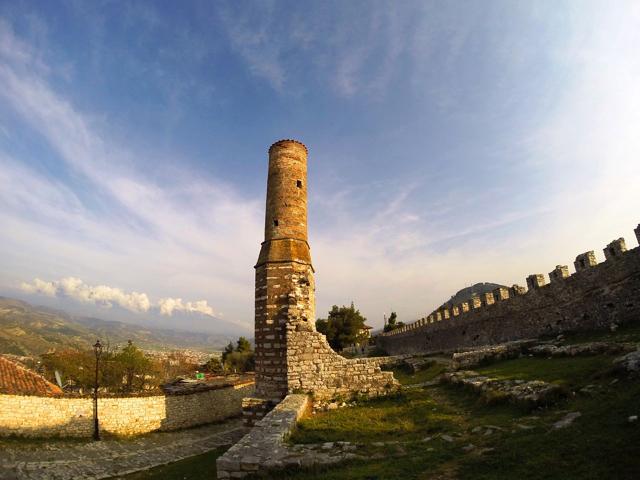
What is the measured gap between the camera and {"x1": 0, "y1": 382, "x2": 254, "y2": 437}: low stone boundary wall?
16.5m

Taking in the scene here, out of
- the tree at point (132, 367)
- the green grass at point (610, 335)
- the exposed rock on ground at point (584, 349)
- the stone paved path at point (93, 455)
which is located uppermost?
the green grass at point (610, 335)

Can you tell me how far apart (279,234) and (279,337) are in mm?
4398

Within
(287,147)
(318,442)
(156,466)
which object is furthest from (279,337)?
(287,147)

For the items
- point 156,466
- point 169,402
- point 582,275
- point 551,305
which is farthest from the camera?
point 169,402

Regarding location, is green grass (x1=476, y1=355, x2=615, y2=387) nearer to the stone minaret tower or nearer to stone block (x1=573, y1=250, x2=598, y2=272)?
stone block (x1=573, y1=250, x2=598, y2=272)

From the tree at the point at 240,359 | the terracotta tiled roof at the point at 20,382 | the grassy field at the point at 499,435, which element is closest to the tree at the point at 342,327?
the tree at the point at 240,359

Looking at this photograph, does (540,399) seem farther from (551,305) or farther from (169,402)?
(169,402)

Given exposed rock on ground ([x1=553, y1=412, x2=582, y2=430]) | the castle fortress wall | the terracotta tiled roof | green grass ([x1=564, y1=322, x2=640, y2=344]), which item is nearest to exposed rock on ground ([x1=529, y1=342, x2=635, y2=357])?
green grass ([x1=564, y1=322, x2=640, y2=344])

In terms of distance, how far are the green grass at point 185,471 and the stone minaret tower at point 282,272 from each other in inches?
116

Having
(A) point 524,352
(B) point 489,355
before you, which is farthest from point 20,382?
(A) point 524,352

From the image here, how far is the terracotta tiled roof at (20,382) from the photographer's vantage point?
1734cm

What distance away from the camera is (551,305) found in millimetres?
17953

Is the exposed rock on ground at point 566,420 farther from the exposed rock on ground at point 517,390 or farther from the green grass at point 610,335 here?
the green grass at point 610,335

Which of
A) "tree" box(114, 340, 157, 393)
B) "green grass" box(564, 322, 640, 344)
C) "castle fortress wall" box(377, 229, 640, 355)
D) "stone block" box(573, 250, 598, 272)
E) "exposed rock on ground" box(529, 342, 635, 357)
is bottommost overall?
"tree" box(114, 340, 157, 393)
